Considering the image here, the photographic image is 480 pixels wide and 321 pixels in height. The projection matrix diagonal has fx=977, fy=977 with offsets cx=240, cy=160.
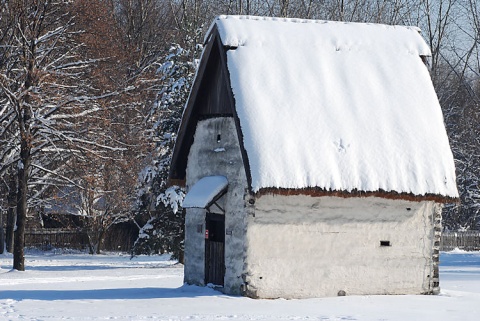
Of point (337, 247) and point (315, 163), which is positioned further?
point (337, 247)

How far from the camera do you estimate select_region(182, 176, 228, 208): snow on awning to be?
2153cm

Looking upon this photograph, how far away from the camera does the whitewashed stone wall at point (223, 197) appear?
21.0 m

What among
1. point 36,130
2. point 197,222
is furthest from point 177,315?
point 36,130

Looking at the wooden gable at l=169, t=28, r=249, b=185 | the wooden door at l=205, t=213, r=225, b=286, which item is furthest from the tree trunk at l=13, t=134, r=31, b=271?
the wooden door at l=205, t=213, r=225, b=286

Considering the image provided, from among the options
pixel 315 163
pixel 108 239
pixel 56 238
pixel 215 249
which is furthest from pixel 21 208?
pixel 108 239

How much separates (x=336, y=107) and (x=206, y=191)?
3455 millimetres

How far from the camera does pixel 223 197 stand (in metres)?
21.9

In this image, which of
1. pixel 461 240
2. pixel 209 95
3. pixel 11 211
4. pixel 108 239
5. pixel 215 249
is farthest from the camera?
pixel 461 240

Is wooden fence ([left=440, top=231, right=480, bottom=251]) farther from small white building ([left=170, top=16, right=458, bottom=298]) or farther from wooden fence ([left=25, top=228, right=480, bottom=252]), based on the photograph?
small white building ([left=170, top=16, right=458, bottom=298])

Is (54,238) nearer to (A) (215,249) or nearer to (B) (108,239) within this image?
(B) (108,239)

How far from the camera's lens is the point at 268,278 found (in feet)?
67.9

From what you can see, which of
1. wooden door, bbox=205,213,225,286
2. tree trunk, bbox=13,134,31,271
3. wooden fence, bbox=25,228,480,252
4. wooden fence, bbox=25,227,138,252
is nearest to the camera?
wooden door, bbox=205,213,225,286

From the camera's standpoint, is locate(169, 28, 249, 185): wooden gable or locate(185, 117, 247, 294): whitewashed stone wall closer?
locate(185, 117, 247, 294): whitewashed stone wall

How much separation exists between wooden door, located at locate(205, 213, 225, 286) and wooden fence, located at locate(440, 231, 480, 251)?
29.5 metres
